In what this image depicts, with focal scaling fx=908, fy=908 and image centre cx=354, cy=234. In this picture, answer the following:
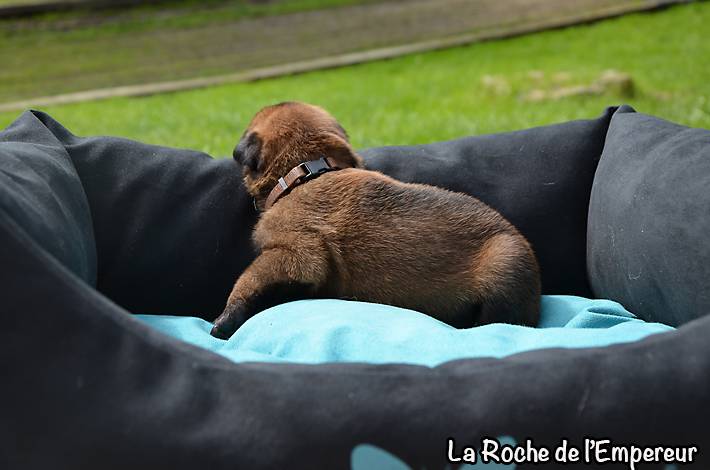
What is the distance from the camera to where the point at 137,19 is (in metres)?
15.0

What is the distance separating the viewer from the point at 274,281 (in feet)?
9.62

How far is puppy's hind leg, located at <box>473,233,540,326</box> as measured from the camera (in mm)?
2836

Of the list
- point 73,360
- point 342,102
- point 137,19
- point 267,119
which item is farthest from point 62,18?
point 73,360

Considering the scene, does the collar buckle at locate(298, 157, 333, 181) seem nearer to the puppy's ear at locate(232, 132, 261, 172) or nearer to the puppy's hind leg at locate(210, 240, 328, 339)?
the puppy's ear at locate(232, 132, 261, 172)

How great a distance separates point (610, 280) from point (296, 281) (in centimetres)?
109

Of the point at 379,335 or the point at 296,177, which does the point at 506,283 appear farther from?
the point at 296,177

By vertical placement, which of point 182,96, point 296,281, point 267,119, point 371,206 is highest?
point 267,119

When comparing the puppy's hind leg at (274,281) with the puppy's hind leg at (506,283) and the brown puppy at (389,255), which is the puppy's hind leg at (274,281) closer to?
the brown puppy at (389,255)

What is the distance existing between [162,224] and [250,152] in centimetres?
41

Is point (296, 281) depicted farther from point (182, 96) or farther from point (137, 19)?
point (137, 19)

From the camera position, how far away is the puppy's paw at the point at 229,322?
2.86 meters

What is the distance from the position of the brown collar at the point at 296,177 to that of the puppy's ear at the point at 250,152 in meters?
0.13

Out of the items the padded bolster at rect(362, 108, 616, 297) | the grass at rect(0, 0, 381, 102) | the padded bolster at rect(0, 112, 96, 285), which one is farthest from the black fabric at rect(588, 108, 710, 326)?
the grass at rect(0, 0, 381, 102)

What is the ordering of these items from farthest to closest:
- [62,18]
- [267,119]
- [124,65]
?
[62,18]
[124,65]
[267,119]
